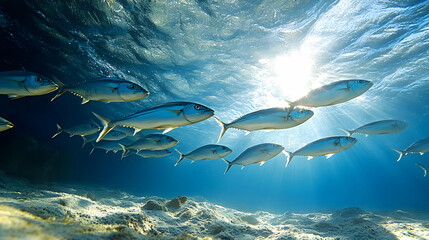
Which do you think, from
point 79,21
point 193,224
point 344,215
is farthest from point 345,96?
point 79,21

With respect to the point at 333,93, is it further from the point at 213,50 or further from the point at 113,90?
the point at 213,50

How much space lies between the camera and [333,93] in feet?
10.5

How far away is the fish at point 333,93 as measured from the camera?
3.19 m

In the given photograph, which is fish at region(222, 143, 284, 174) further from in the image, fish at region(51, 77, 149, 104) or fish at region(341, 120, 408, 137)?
fish at region(341, 120, 408, 137)

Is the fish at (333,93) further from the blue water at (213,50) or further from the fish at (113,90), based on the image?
the blue water at (213,50)

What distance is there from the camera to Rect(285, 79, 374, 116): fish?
10.5ft

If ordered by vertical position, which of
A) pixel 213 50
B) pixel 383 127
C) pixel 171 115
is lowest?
pixel 171 115

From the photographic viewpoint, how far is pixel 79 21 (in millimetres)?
9609

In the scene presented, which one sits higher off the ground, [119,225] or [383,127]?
[383,127]

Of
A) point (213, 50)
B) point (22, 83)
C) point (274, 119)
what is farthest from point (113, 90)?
point (213, 50)

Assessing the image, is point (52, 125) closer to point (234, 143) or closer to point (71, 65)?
point (71, 65)

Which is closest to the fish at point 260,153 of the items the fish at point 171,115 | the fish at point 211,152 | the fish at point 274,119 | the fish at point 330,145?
the fish at point 211,152

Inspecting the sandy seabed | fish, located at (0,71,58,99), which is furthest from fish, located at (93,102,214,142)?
fish, located at (0,71,58,99)

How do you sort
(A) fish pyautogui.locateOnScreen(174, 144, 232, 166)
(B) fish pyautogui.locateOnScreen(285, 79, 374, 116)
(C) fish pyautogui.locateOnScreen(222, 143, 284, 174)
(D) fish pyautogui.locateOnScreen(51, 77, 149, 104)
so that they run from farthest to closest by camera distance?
1. (A) fish pyautogui.locateOnScreen(174, 144, 232, 166)
2. (C) fish pyautogui.locateOnScreen(222, 143, 284, 174)
3. (B) fish pyautogui.locateOnScreen(285, 79, 374, 116)
4. (D) fish pyautogui.locateOnScreen(51, 77, 149, 104)
